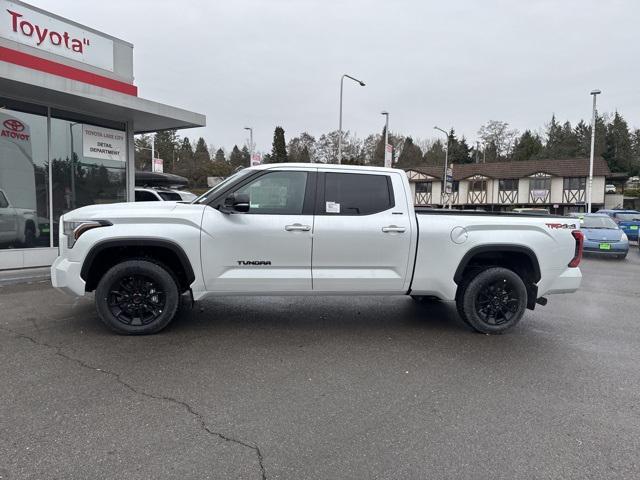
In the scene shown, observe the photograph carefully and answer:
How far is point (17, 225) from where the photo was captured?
8.95 m

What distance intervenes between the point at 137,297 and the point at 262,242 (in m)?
1.53

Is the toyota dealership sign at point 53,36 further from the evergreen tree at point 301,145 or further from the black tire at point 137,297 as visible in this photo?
the evergreen tree at point 301,145

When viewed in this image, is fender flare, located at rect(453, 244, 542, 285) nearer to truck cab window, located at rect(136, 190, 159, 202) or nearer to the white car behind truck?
the white car behind truck

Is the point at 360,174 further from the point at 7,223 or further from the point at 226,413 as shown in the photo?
the point at 7,223

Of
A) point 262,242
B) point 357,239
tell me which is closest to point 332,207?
point 357,239

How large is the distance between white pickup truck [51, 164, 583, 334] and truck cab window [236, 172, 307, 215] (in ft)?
0.04

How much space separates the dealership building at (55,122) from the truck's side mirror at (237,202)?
577cm

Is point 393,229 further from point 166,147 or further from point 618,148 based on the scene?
point 618,148

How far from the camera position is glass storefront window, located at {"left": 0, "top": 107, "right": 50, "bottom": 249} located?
8.73 metres

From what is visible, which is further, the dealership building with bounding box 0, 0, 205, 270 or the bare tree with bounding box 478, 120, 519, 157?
the bare tree with bounding box 478, 120, 519, 157

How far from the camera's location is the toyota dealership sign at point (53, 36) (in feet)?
28.5

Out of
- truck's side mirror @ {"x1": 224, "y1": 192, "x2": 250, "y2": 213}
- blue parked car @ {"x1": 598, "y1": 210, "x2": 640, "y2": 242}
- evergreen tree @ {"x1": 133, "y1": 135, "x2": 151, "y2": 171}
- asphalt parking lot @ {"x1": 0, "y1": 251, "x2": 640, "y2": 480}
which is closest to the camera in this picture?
asphalt parking lot @ {"x1": 0, "y1": 251, "x2": 640, "y2": 480}

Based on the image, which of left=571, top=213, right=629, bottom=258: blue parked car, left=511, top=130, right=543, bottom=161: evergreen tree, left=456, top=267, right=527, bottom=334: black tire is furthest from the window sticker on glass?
left=511, top=130, right=543, bottom=161: evergreen tree

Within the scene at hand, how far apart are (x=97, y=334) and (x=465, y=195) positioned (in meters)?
49.6
